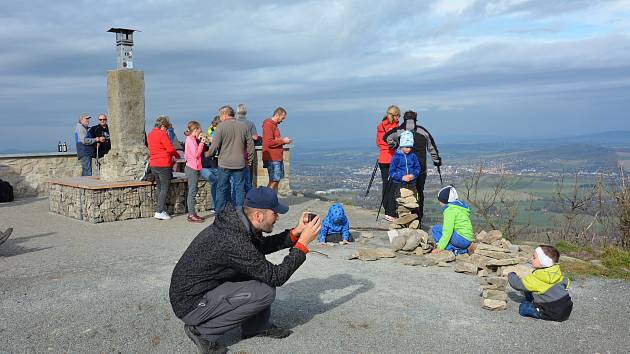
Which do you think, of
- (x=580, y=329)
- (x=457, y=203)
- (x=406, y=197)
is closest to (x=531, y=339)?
(x=580, y=329)

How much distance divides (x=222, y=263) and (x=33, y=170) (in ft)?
39.8

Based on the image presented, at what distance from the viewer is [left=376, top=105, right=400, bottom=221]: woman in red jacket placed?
1060cm

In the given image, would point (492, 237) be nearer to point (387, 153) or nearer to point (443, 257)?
point (443, 257)

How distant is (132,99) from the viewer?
1175 cm

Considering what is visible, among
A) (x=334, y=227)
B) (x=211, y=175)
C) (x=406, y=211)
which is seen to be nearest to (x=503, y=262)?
(x=406, y=211)

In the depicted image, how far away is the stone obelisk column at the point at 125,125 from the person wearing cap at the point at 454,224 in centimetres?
639

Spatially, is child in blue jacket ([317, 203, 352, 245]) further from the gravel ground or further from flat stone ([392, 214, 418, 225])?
flat stone ([392, 214, 418, 225])

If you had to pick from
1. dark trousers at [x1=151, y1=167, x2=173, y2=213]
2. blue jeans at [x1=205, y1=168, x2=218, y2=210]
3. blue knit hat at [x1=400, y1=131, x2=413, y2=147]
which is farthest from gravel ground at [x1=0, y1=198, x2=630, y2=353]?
blue jeans at [x1=205, y1=168, x2=218, y2=210]

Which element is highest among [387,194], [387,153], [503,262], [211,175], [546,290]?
[387,153]

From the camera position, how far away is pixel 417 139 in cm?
1035

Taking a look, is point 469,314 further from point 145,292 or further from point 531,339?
point 145,292

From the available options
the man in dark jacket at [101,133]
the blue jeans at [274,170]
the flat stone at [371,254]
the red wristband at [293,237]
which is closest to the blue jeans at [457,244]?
the flat stone at [371,254]

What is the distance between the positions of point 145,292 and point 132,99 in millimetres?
6299

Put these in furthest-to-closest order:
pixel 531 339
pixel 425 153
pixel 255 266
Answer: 1. pixel 425 153
2. pixel 531 339
3. pixel 255 266
